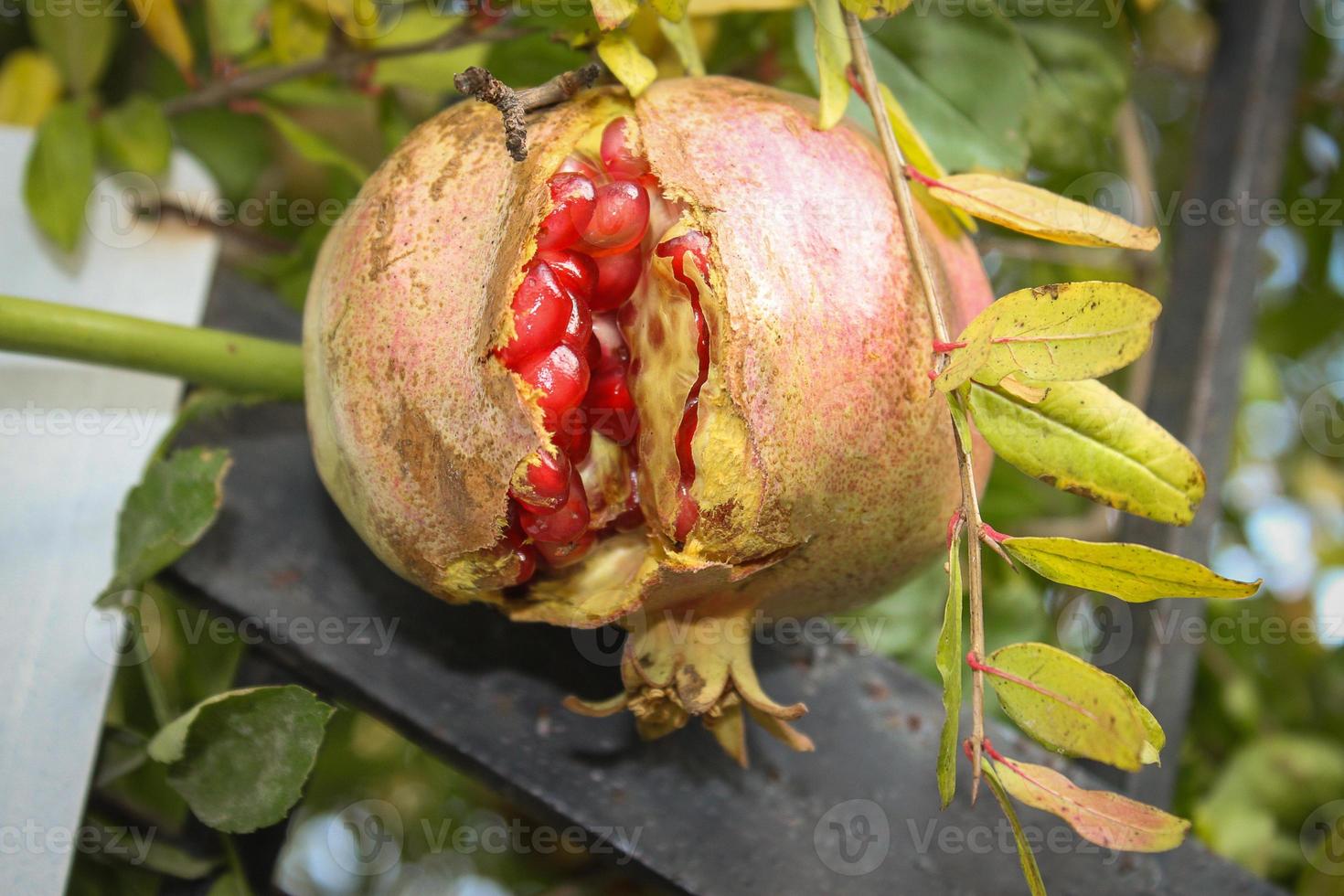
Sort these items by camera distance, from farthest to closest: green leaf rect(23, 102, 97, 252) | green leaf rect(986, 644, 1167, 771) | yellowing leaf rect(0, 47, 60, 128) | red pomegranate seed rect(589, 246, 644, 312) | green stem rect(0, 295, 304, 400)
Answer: yellowing leaf rect(0, 47, 60, 128) < green leaf rect(23, 102, 97, 252) < green stem rect(0, 295, 304, 400) < red pomegranate seed rect(589, 246, 644, 312) < green leaf rect(986, 644, 1167, 771)

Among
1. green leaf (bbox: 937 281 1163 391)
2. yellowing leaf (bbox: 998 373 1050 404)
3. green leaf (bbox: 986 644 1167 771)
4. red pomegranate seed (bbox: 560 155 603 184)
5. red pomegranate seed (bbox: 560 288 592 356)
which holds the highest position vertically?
red pomegranate seed (bbox: 560 155 603 184)

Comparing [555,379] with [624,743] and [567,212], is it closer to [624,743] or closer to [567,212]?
[567,212]

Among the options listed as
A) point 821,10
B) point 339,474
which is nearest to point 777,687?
point 339,474

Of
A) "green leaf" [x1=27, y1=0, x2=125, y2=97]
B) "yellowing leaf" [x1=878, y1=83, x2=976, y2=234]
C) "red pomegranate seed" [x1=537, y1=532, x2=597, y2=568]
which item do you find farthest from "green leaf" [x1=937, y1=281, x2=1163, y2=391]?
"green leaf" [x1=27, y1=0, x2=125, y2=97]

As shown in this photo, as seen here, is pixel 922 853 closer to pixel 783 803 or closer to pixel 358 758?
pixel 783 803

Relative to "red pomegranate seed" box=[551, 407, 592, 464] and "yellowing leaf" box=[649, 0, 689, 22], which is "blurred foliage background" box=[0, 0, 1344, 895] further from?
"red pomegranate seed" box=[551, 407, 592, 464]

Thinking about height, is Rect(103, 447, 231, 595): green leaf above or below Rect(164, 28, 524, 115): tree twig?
below

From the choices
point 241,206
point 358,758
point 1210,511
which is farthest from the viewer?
point 358,758

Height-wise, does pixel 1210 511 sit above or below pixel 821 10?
below
